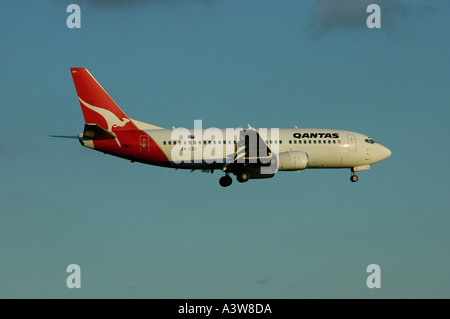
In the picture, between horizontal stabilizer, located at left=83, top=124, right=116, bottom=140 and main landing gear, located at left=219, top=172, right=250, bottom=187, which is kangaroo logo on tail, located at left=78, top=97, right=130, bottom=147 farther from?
main landing gear, located at left=219, top=172, right=250, bottom=187

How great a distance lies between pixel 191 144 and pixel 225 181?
18.4 ft

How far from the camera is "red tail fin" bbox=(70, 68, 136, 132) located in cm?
8594

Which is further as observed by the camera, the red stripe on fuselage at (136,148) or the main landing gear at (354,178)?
the main landing gear at (354,178)

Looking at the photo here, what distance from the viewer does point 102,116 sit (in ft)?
284

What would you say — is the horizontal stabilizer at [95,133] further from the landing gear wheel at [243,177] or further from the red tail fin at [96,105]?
the landing gear wheel at [243,177]

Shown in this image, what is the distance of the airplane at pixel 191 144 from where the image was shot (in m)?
85.8

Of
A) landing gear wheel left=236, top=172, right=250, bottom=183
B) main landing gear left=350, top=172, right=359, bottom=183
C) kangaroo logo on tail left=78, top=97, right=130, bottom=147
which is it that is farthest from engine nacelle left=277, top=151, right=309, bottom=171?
kangaroo logo on tail left=78, top=97, right=130, bottom=147

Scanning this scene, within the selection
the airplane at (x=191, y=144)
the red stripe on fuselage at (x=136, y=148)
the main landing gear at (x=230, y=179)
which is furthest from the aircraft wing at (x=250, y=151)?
the red stripe on fuselage at (x=136, y=148)

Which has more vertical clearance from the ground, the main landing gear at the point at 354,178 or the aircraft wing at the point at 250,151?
the aircraft wing at the point at 250,151

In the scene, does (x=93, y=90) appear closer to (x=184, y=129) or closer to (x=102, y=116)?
(x=102, y=116)

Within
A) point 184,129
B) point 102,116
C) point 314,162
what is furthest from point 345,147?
point 102,116

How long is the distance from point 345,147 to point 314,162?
3.86 m

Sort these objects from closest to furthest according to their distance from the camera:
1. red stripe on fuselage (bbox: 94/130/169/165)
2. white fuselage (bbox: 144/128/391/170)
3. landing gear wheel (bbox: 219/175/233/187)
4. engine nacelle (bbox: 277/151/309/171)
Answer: red stripe on fuselage (bbox: 94/130/169/165) < white fuselage (bbox: 144/128/391/170) < engine nacelle (bbox: 277/151/309/171) < landing gear wheel (bbox: 219/175/233/187)
